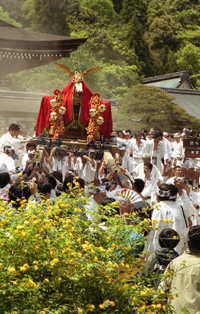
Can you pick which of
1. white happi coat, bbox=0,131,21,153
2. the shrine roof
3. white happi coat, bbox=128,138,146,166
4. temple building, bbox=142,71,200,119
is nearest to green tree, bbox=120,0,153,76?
temple building, bbox=142,71,200,119

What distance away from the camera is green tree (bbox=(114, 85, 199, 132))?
24500 millimetres

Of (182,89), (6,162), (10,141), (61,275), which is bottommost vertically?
(61,275)

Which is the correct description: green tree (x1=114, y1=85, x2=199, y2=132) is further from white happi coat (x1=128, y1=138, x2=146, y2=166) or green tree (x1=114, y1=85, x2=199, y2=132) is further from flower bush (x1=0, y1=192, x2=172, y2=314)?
flower bush (x1=0, y1=192, x2=172, y2=314)

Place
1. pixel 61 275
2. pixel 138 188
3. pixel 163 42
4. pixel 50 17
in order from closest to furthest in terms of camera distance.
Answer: pixel 61 275, pixel 138 188, pixel 50 17, pixel 163 42

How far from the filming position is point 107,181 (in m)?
7.68

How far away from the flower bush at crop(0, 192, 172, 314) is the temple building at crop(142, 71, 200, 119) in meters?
31.4

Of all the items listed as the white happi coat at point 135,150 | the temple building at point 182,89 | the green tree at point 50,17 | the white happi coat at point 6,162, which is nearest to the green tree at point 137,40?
the temple building at point 182,89

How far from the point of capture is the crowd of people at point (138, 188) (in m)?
4.14

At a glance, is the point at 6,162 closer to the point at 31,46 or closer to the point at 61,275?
the point at 31,46

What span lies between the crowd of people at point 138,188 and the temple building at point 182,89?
22656 mm

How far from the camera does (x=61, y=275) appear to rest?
10.2 ft

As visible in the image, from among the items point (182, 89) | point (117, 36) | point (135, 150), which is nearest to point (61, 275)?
point (135, 150)

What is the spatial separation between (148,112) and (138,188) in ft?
57.8

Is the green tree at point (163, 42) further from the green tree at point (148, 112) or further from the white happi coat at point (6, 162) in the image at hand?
the white happi coat at point (6, 162)
